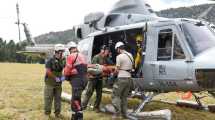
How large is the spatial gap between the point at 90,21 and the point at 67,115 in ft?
11.4

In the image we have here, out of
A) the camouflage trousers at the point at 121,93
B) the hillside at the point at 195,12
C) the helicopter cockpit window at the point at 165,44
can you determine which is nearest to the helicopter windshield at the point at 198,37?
the helicopter cockpit window at the point at 165,44

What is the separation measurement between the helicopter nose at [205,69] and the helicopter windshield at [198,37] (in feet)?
0.81

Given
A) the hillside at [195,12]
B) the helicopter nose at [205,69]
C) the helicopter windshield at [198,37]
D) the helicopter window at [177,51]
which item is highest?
the hillside at [195,12]

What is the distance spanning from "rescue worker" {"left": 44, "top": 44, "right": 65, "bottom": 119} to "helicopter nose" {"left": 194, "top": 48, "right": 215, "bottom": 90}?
11.2ft

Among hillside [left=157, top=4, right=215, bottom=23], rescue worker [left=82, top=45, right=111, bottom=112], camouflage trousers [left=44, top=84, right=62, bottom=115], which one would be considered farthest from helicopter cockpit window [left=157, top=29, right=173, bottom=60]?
camouflage trousers [left=44, top=84, right=62, bottom=115]

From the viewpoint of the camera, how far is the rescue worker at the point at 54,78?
10.6m

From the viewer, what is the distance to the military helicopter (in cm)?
981

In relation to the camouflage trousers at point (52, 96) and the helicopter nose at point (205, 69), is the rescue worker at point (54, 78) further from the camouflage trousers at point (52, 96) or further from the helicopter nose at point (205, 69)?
the helicopter nose at point (205, 69)

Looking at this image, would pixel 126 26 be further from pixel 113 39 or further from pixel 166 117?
pixel 166 117

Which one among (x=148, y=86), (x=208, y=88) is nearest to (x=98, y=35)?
(x=148, y=86)

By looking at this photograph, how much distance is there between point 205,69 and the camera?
9430 mm

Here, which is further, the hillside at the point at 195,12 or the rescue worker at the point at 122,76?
the hillside at the point at 195,12

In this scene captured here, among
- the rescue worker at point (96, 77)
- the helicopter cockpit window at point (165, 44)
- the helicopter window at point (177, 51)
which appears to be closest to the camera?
the helicopter window at point (177, 51)

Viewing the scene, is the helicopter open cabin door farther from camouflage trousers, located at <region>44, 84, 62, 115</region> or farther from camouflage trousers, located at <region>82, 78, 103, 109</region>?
camouflage trousers, located at <region>44, 84, 62, 115</region>
